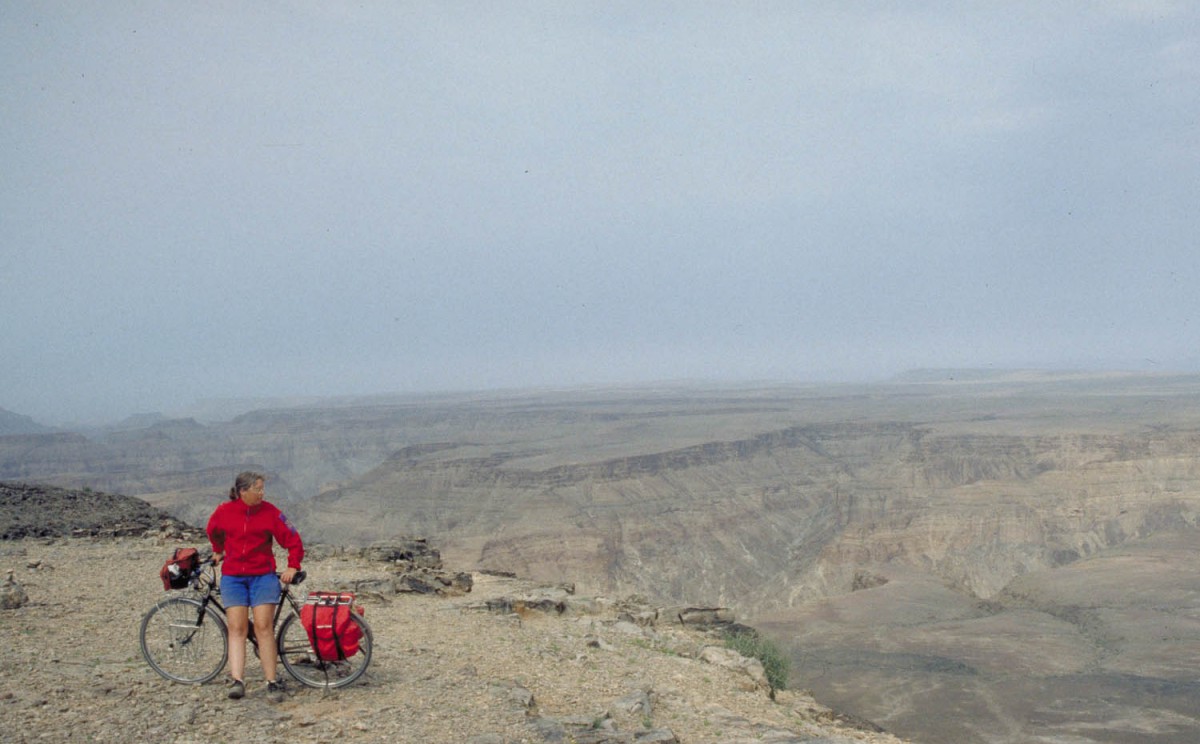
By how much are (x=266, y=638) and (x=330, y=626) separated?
572 mm

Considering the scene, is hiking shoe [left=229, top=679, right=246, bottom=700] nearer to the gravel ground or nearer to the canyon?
the gravel ground

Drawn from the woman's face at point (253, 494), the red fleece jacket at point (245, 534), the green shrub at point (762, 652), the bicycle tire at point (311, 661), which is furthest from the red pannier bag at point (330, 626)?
the green shrub at point (762, 652)

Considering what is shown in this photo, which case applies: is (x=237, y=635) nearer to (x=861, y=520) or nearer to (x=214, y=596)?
(x=214, y=596)

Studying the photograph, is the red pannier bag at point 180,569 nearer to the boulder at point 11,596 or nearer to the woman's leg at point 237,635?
the woman's leg at point 237,635

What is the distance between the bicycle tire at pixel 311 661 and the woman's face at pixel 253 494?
1.26 metres

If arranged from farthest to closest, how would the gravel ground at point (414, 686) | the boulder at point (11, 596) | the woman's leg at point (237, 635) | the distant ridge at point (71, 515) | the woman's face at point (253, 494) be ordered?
the distant ridge at point (71, 515) → the boulder at point (11, 596) → the woman's leg at point (237, 635) → the woman's face at point (253, 494) → the gravel ground at point (414, 686)

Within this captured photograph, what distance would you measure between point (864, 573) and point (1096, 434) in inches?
2310

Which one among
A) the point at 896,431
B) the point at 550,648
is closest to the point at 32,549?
the point at 550,648

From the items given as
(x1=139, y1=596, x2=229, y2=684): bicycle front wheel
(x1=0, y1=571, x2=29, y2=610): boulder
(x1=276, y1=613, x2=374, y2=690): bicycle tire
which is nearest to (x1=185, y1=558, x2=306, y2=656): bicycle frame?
(x1=139, y1=596, x2=229, y2=684): bicycle front wheel

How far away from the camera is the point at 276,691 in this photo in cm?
803

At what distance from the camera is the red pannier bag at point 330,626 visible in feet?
26.8

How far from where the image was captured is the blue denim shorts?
7.98m

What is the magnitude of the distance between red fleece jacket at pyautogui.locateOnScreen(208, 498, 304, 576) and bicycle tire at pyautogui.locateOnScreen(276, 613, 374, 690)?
2.39 ft

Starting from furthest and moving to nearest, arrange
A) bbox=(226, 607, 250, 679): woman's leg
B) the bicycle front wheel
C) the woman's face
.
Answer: the bicycle front wheel
bbox=(226, 607, 250, 679): woman's leg
the woman's face
